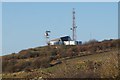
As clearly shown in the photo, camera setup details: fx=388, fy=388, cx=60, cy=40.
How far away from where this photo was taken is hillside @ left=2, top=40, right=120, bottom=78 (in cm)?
1506

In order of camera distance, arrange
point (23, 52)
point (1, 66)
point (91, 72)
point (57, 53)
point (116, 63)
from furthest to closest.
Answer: point (23, 52)
point (57, 53)
point (1, 66)
point (91, 72)
point (116, 63)

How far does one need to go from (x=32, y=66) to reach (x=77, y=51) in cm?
1181

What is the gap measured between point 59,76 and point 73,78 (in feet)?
3.59

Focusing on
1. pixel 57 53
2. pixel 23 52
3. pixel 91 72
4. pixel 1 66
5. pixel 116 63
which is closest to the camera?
pixel 116 63

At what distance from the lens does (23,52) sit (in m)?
45.8

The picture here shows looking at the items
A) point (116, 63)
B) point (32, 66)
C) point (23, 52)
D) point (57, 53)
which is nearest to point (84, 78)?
point (116, 63)

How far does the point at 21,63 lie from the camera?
32625mm

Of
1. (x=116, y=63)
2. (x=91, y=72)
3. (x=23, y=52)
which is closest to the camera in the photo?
(x=116, y=63)

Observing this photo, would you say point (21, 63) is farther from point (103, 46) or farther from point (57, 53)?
point (103, 46)

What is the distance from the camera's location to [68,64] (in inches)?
898

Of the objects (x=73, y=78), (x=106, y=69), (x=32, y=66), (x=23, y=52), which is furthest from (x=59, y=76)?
(x=23, y=52)

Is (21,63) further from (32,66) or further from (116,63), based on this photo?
(116,63)

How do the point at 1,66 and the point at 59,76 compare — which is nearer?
the point at 59,76

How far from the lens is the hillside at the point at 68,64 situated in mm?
15062
